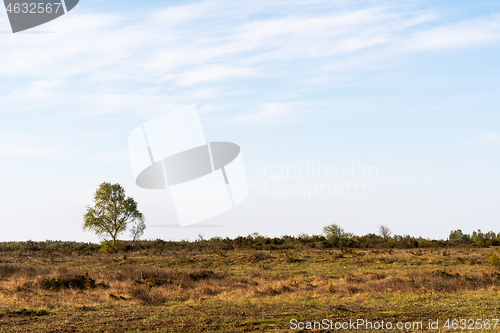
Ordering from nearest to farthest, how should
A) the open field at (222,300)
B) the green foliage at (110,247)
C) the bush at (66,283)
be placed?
the open field at (222,300) < the bush at (66,283) < the green foliage at (110,247)

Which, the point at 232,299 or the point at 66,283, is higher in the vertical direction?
the point at 66,283

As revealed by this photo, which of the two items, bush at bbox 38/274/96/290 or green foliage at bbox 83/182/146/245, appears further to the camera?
green foliage at bbox 83/182/146/245

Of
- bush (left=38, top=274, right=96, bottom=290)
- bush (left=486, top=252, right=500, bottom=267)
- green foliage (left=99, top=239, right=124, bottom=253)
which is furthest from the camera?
green foliage (left=99, top=239, right=124, bottom=253)

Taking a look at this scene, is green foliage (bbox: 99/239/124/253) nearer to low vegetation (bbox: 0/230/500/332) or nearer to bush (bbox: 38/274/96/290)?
low vegetation (bbox: 0/230/500/332)

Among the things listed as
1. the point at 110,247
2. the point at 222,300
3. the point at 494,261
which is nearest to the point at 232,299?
the point at 222,300

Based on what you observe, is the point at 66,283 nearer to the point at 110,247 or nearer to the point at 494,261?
the point at 494,261

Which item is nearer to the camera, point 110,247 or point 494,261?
point 494,261

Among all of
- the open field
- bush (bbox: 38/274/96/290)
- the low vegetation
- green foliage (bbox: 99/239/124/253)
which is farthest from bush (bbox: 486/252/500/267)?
green foliage (bbox: 99/239/124/253)

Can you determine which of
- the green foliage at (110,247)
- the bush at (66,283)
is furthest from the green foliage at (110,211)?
the bush at (66,283)

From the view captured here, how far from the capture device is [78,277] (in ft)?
84.4

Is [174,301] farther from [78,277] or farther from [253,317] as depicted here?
[78,277]

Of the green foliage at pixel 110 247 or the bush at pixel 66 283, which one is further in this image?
the green foliage at pixel 110 247

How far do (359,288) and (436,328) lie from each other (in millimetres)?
9297

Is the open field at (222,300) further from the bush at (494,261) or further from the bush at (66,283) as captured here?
Answer: the bush at (494,261)
